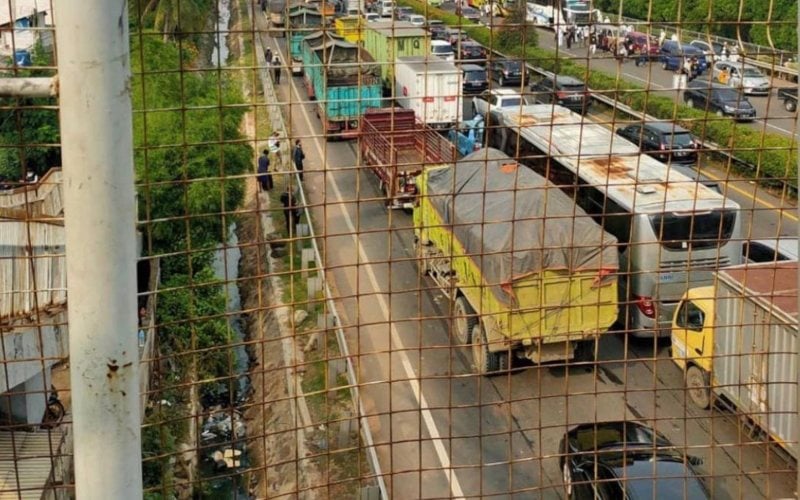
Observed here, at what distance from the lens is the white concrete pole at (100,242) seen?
1.37 meters

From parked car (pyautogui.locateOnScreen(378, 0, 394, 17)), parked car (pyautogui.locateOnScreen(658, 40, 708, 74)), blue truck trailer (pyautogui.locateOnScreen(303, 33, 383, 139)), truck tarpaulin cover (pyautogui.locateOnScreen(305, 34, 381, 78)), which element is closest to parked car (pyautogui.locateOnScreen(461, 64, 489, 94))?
blue truck trailer (pyautogui.locateOnScreen(303, 33, 383, 139))

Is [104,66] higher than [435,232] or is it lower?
higher

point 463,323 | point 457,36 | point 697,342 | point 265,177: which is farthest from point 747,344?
point 457,36

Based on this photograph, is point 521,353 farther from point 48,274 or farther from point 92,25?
point 92,25

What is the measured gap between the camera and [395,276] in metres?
9.25

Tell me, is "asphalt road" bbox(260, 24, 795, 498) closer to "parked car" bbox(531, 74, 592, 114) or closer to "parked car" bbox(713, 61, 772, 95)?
"parked car" bbox(531, 74, 592, 114)

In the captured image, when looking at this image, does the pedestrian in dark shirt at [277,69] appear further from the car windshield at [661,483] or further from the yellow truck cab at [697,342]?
the yellow truck cab at [697,342]

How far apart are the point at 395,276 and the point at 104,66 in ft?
25.9

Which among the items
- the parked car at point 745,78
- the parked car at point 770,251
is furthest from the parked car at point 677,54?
the parked car at point 770,251

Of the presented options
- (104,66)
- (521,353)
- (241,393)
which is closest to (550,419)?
(521,353)

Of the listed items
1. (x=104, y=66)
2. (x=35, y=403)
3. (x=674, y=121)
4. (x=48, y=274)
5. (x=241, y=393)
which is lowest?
(x=241, y=393)

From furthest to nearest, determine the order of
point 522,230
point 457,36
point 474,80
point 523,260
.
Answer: point 474,80, point 522,230, point 523,260, point 457,36

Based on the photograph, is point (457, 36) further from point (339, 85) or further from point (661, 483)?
point (339, 85)

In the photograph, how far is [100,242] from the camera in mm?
1399
